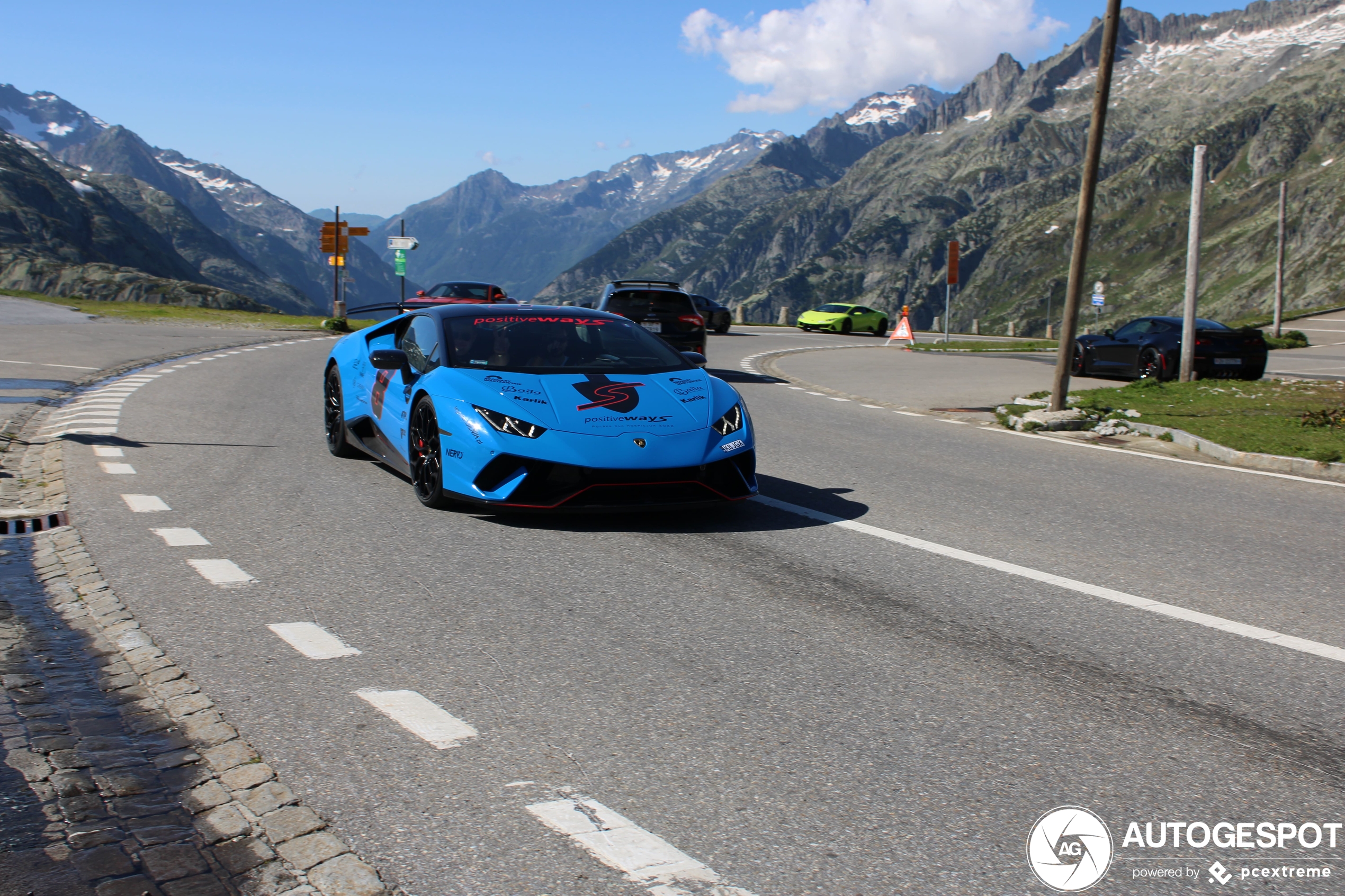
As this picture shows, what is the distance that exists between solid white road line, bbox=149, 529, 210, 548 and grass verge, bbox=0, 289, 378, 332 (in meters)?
29.6

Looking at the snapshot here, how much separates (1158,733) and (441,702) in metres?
2.36

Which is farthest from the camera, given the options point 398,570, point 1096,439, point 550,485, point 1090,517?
point 1096,439

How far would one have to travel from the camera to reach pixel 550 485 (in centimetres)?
670

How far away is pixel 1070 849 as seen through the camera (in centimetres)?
294

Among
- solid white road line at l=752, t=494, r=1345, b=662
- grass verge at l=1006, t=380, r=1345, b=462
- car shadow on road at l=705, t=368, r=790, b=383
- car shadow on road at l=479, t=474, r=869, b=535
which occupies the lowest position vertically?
solid white road line at l=752, t=494, r=1345, b=662

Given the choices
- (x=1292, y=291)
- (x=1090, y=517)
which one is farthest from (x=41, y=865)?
(x=1292, y=291)

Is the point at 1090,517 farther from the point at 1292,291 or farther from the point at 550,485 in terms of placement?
the point at 1292,291

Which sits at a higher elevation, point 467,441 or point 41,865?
point 467,441

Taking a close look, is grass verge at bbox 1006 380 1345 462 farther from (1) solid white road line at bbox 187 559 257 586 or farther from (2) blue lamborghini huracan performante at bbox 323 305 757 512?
(1) solid white road line at bbox 187 559 257 586

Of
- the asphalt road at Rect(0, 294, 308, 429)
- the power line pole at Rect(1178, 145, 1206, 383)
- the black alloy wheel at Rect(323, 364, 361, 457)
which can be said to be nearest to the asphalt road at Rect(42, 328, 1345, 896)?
the black alloy wheel at Rect(323, 364, 361, 457)

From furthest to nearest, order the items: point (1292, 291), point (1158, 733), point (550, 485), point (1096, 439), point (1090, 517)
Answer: point (1292, 291) < point (1096, 439) < point (1090, 517) < point (550, 485) < point (1158, 733)

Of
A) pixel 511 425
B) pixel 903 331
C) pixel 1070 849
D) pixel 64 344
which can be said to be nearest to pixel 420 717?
pixel 1070 849

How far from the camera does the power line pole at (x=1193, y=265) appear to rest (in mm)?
16953

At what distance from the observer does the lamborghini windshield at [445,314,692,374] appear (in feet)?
25.3
